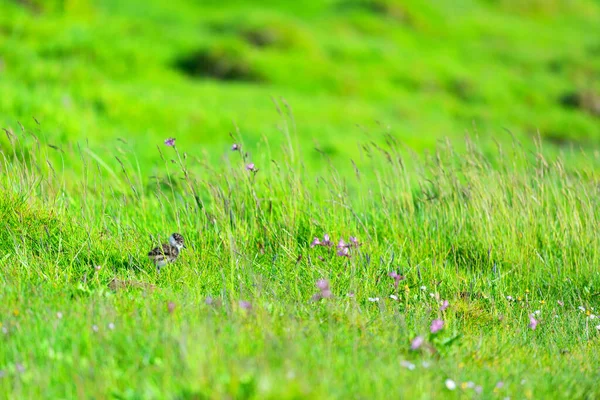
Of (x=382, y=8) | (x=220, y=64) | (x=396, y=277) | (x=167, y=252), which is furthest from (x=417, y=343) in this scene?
(x=382, y=8)

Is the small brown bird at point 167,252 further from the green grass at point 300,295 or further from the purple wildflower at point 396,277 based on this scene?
the purple wildflower at point 396,277

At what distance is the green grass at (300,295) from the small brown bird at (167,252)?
3.6 inches

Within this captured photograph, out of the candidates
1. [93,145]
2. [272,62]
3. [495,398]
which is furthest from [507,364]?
[272,62]

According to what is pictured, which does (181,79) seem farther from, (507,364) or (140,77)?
(507,364)

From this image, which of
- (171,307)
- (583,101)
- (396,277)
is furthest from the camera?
(583,101)

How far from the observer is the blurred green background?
13250mm

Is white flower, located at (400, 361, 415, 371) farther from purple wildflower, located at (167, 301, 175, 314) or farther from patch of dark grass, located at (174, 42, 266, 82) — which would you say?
patch of dark grass, located at (174, 42, 266, 82)

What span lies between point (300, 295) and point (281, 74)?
17.0 meters

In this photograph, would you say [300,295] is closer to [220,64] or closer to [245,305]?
[245,305]

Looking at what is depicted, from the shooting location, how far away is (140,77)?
18672 mm

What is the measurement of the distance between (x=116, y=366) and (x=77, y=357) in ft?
0.64

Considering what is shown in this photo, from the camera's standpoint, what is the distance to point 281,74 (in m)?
20.8

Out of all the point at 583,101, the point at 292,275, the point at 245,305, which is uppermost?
the point at 245,305

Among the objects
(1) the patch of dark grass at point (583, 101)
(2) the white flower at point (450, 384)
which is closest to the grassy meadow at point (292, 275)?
(2) the white flower at point (450, 384)
